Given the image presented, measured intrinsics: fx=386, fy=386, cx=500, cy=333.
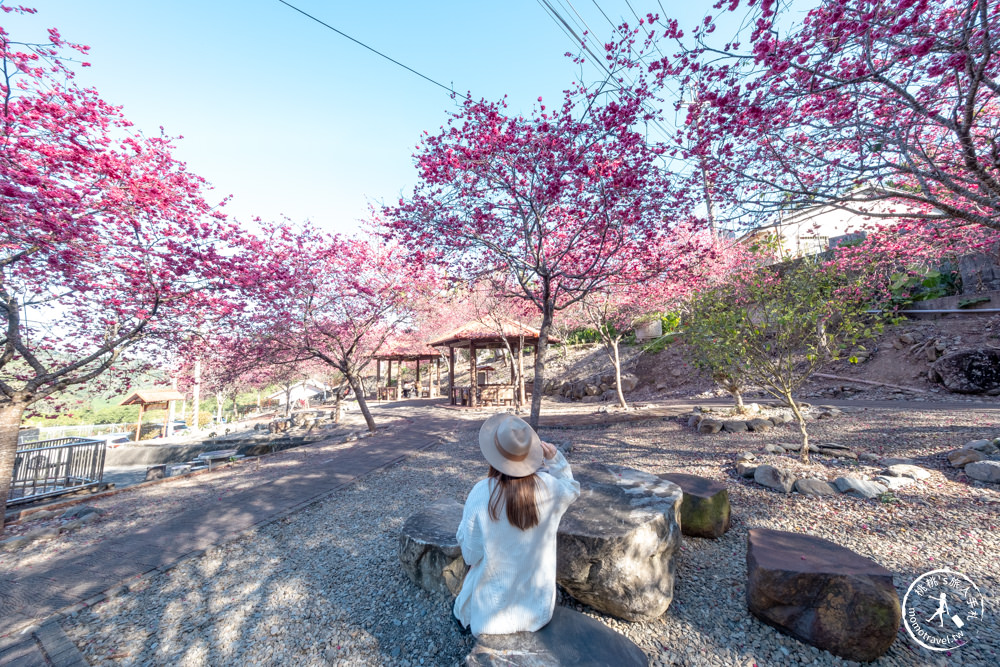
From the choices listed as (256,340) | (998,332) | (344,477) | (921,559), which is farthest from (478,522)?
(998,332)

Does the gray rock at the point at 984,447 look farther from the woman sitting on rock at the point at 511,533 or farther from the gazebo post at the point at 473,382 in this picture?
the gazebo post at the point at 473,382

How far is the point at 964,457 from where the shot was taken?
4.39 m

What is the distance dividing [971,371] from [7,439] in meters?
17.7

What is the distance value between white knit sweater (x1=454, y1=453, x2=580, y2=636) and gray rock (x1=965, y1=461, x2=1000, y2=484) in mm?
5152

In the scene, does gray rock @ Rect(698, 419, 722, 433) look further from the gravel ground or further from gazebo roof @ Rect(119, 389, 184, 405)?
gazebo roof @ Rect(119, 389, 184, 405)

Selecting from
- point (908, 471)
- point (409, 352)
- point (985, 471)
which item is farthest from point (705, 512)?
point (409, 352)

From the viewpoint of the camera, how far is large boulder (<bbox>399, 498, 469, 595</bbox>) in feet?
9.59

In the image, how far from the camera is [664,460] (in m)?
5.84

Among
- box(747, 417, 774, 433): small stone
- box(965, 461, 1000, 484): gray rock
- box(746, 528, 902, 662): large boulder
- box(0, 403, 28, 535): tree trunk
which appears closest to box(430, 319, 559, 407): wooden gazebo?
box(747, 417, 774, 433): small stone

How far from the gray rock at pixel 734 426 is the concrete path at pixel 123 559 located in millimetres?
6488

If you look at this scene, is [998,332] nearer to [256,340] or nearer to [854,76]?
[854,76]

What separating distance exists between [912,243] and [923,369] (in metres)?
5.01

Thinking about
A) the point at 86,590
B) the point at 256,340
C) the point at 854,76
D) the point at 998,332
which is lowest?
the point at 86,590

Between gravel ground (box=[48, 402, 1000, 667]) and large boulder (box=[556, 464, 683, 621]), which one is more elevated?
large boulder (box=[556, 464, 683, 621])
